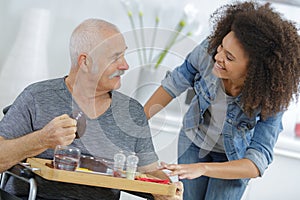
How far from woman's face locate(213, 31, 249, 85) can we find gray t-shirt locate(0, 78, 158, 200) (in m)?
0.29

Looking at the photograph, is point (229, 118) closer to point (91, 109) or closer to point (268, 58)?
point (268, 58)

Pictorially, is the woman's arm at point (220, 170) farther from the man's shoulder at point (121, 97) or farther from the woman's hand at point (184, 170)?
the man's shoulder at point (121, 97)

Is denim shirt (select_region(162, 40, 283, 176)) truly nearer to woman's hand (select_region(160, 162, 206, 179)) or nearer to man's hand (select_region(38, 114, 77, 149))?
woman's hand (select_region(160, 162, 206, 179))

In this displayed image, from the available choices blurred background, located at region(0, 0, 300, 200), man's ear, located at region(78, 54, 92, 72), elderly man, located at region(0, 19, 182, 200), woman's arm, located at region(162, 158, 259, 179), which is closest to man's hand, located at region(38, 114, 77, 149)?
elderly man, located at region(0, 19, 182, 200)

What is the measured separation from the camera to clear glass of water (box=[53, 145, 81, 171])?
168cm

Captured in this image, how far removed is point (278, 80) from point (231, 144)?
30 cm

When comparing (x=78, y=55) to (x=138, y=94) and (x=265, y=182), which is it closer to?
(x=138, y=94)

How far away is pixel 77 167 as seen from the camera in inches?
69.0

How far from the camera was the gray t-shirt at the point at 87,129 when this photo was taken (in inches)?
75.1

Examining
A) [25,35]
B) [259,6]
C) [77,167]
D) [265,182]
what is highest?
[259,6]

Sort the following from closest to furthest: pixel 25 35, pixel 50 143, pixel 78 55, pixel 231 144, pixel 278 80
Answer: pixel 50 143
pixel 78 55
pixel 278 80
pixel 231 144
pixel 25 35

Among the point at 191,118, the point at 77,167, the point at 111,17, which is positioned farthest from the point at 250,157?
the point at 111,17

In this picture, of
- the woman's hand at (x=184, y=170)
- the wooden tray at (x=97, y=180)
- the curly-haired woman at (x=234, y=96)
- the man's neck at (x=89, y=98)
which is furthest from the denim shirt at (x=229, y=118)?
the wooden tray at (x=97, y=180)

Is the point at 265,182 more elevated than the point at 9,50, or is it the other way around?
the point at 9,50
